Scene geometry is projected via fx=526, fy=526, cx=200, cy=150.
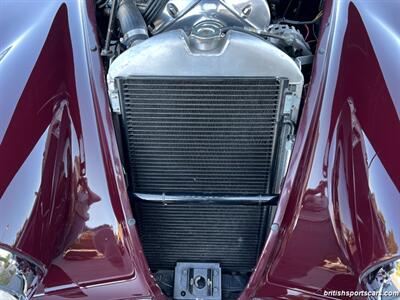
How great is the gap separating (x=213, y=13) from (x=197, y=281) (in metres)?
0.84

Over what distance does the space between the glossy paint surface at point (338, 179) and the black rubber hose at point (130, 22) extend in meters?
0.57

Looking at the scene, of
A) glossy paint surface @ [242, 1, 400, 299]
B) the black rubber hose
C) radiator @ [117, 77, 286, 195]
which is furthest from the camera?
the black rubber hose

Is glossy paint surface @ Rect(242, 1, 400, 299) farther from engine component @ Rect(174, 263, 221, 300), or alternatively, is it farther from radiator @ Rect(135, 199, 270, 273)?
radiator @ Rect(135, 199, 270, 273)

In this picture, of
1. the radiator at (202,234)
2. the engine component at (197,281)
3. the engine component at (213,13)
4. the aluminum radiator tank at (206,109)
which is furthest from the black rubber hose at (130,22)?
the engine component at (197,281)

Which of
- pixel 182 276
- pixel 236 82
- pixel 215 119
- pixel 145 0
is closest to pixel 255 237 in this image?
pixel 182 276

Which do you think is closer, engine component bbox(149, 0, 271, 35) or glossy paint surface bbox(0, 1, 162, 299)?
glossy paint surface bbox(0, 1, 162, 299)

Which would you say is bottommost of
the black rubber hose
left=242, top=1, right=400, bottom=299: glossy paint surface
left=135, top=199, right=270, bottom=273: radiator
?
left=135, top=199, right=270, bottom=273: radiator

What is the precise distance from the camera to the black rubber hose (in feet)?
5.54

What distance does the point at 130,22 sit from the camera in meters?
1.77

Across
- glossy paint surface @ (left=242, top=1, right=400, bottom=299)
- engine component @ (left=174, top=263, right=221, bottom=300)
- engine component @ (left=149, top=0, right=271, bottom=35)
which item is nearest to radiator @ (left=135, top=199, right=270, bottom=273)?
engine component @ (left=174, top=263, right=221, bottom=300)

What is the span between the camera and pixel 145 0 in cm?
198

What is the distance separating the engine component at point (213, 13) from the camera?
5.56 ft

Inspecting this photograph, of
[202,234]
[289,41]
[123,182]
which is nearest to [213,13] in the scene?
[289,41]

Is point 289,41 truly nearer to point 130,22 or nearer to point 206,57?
point 206,57
